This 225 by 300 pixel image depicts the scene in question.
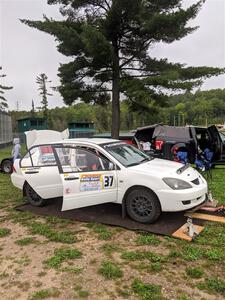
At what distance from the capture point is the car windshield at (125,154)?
585cm

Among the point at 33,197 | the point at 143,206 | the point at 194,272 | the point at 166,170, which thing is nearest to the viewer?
the point at 194,272

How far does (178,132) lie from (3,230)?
7716mm

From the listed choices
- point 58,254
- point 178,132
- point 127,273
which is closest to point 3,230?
point 58,254

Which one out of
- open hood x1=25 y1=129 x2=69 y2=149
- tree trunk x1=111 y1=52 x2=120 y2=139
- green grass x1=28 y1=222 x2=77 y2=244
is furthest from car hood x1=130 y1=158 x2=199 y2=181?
tree trunk x1=111 y1=52 x2=120 y2=139

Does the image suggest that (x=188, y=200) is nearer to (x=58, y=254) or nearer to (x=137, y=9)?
(x=58, y=254)

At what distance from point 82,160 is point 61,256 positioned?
2118 mm

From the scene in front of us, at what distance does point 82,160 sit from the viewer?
5.90 m

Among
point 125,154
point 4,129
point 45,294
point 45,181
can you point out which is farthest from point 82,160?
point 4,129

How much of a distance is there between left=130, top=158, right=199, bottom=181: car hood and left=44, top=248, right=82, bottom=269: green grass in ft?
6.03

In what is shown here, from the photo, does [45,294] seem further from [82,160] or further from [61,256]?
[82,160]

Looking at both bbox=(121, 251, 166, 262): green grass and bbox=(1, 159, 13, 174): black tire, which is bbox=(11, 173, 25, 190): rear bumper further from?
bbox=(1, 159, 13, 174): black tire

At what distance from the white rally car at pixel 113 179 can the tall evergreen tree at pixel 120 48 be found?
30.9ft

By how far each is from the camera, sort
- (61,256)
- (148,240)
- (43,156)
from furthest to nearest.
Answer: (43,156) → (148,240) → (61,256)

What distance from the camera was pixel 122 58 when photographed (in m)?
17.3
